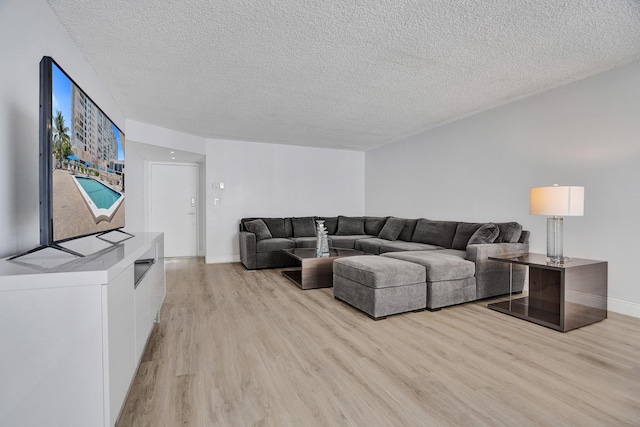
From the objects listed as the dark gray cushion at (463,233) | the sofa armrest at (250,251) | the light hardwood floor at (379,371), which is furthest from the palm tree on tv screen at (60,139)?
the dark gray cushion at (463,233)

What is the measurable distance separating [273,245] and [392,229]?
2.05 meters

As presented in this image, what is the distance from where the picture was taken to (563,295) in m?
2.60

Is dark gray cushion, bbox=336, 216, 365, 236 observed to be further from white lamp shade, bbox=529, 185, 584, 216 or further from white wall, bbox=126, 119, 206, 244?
white lamp shade, bbox=529, 185, 584, 216

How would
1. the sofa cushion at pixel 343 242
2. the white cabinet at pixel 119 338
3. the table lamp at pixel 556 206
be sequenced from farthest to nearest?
the sofa cushion at pixel 343 242, the table lamp at pixel 556 206, the white cabinet at pixel 119 338

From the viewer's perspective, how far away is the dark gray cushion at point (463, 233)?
13.6ft

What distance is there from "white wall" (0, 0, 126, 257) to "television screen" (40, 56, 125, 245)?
27cm

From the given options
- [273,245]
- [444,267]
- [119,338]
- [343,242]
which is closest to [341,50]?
[444,267]

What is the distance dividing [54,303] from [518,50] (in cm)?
341

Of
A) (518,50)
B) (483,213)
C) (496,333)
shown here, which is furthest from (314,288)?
(518,50)

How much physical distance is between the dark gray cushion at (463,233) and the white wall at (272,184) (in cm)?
292

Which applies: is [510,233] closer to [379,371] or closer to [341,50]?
[379,371]

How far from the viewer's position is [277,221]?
5840mm

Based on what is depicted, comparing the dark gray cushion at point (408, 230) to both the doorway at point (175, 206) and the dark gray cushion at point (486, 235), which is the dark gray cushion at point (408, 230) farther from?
the doorway at point (175, 206)

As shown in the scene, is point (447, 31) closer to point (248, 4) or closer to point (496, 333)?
point (248, 4)
